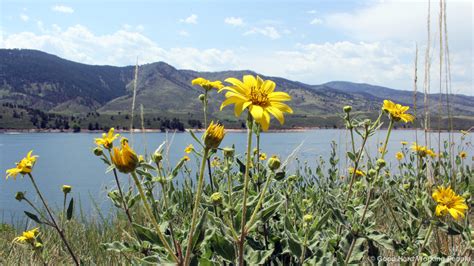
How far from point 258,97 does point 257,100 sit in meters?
Result: 0.02

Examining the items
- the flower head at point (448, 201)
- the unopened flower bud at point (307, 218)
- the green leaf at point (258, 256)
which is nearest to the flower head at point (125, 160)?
the green leaf at point (258, 256)

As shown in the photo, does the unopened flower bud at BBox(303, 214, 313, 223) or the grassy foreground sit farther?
the unopened flower bud at BBox(303, 214, 313, 223)

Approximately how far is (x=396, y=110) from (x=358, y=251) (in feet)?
2.34

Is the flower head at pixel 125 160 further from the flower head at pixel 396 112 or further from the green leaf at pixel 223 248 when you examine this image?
the flower head at pixel 396 112

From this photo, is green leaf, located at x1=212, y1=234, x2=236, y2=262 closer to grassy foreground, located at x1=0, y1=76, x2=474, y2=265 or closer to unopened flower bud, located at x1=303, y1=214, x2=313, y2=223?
grassy foreground, located at x1=0, y1=76, x2=474, y2=265

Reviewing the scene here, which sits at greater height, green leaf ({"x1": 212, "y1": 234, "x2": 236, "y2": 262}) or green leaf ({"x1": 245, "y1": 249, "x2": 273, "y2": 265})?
green leaf ({"x1": 212, "y1": 234, "x2": 236, "y2": 262})

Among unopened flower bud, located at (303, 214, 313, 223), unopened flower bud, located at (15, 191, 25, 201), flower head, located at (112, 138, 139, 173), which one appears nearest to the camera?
flower head, located at (112, 138, 139, 173)

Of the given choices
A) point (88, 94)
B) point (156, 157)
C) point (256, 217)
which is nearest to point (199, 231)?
point (256, 217)

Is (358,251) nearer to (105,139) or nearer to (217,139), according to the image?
(217,139)

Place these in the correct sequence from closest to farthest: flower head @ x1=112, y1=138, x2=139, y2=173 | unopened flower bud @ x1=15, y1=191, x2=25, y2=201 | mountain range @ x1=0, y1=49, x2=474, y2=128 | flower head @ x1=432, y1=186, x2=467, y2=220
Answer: flower head @ x1=112, y1=138, x2=139, y2=173 → flower head @ x1=432, y1=186, x2=467, y2=220 → unopened flower bud @ x1=15, y1=191, x2=25, y2=201 → mountain range @ x1=0, y1=49, x2=474, y2=128

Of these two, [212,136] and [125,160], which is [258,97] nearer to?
[212,136]

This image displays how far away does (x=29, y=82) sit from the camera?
6314 inches

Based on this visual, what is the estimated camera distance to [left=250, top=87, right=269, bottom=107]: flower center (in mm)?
1248

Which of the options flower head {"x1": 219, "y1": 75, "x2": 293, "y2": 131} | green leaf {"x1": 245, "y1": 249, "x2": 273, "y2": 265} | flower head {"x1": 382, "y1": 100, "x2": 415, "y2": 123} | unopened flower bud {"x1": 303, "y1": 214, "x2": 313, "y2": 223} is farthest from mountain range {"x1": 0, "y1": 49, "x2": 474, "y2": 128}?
flower head {"x1": 219, "y1": 75, "x2": 293, "y2": 131}
